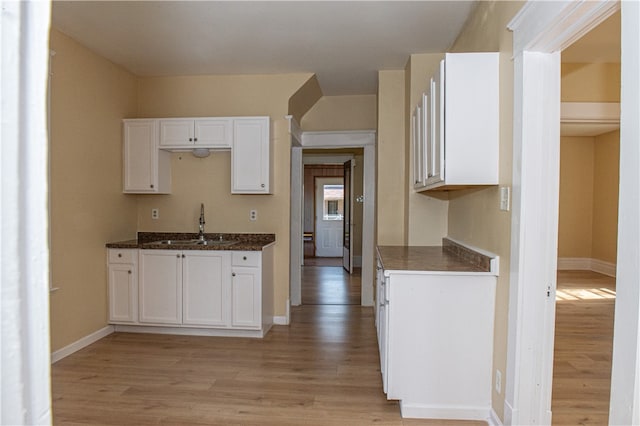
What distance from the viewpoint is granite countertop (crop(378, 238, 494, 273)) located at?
2357 millimetres

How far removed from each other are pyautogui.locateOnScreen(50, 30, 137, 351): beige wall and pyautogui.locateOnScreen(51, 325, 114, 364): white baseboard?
40 millimetres

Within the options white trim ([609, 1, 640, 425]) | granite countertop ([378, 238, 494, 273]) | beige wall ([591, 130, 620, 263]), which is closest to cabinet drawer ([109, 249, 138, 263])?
granite countertop ([378, 238, 494, 273])

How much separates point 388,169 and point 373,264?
1379 millimetres

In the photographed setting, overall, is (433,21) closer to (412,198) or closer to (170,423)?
(412,198)

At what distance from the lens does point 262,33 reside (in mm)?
3186

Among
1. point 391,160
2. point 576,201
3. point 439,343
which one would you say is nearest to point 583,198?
point 576,201

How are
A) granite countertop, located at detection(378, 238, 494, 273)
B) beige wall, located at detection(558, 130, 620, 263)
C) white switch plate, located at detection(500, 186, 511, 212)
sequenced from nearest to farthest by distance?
white switch plate, located at detection(500, 186, 511, 212)
granite countertop, located at detection(378, 238, 494, 273)
beige wall, located at detection(558, 130, 620, 263)

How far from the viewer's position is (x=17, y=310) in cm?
36

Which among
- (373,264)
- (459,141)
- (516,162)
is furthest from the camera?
(373,264)

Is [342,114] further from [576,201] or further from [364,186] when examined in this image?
[576,201]

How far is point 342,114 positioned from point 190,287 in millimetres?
2767

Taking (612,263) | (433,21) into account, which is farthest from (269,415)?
(612,263)

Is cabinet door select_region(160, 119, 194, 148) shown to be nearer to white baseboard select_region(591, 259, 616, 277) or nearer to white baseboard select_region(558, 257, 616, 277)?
white baseboard select_region(558, 257, 616, 277)

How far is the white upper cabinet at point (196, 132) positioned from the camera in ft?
12.9
